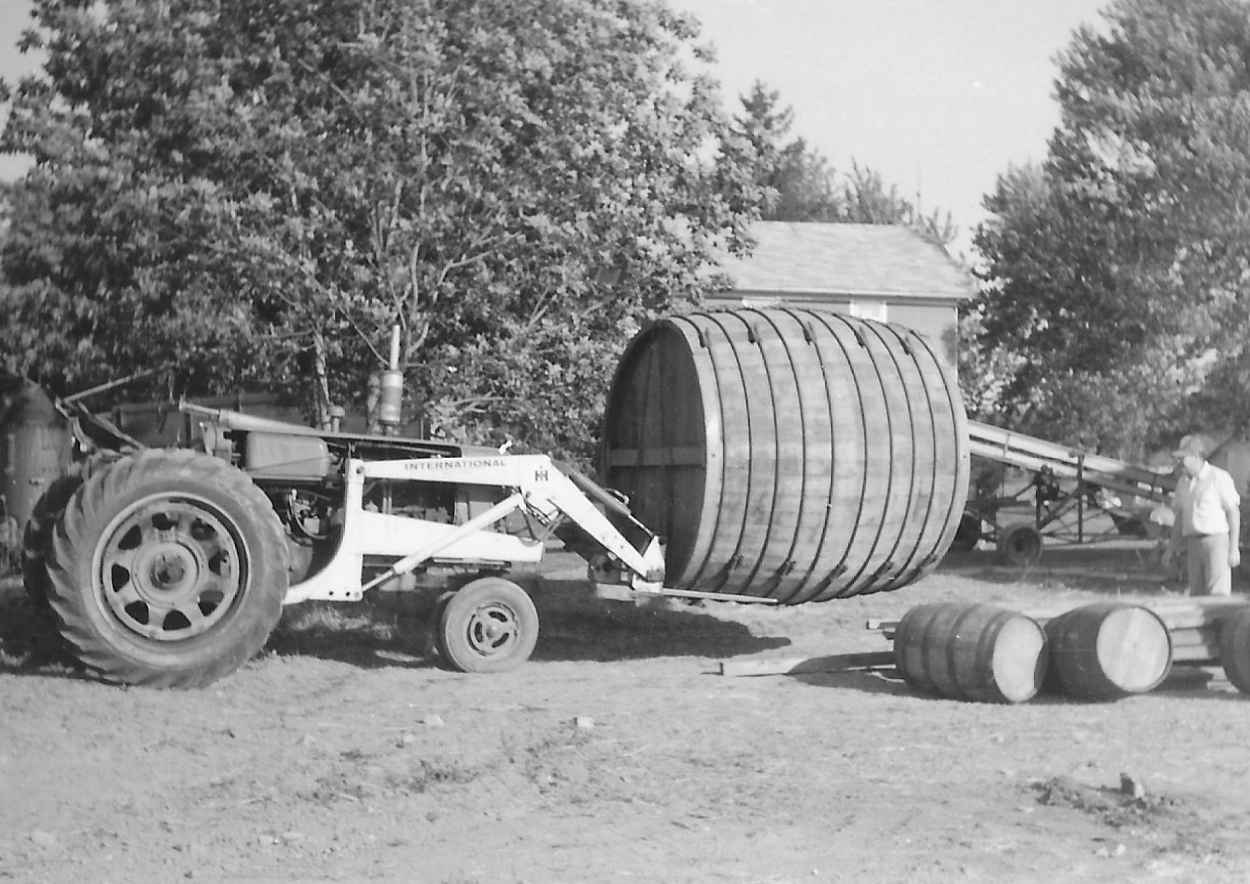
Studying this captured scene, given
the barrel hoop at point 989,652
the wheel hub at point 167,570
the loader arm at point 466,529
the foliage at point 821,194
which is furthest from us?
the foliage at point 821,194

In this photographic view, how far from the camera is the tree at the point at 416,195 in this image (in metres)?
14.1

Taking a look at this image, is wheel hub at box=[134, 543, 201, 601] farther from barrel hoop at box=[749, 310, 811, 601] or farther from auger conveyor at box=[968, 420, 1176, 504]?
auger conveyor at box=[968, 420, 1176, 504]

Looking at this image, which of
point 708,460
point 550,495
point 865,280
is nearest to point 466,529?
point 550,495

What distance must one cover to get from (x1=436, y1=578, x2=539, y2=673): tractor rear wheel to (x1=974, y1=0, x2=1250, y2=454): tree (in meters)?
17.8

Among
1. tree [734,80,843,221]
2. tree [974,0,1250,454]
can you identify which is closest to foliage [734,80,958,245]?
tree [734,80,843,221]

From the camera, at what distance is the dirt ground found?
19.4ft

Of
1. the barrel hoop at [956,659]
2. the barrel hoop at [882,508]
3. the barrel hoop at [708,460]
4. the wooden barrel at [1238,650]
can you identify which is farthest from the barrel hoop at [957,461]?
the wooden barrel at [1238,650]

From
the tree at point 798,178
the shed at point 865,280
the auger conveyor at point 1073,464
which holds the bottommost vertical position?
the auger conveyor at point 1073,464

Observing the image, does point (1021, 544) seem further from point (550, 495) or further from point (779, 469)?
point (550, 495)

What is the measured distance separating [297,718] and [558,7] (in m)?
8.36

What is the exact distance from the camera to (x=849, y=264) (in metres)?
39.2

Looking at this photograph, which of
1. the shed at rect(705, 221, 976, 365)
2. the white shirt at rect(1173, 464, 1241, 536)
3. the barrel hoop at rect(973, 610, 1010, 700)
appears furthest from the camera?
the shed at rect(705, 221, 976, 365)

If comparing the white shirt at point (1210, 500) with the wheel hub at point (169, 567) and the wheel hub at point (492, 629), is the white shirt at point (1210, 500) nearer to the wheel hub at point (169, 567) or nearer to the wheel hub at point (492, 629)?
the wheel hub at point (492, 629)

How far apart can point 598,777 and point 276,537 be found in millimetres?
3218
